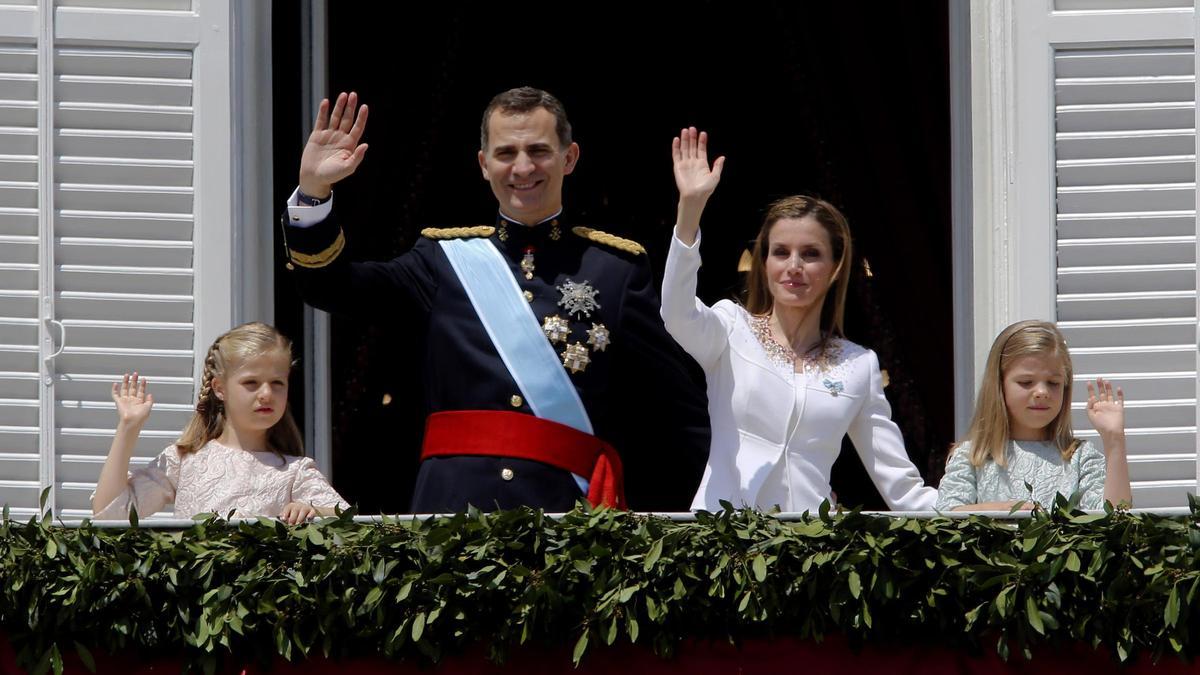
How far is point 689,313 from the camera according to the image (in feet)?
16.2

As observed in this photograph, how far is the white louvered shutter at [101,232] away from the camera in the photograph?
5.57 metres

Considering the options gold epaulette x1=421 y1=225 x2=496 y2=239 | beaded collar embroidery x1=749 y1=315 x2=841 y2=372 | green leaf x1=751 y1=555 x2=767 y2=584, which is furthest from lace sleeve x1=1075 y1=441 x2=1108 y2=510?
gold epaulette x1=421 y1=225 x2=496 y2=239

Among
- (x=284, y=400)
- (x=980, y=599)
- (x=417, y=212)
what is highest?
(x=417, y=212)

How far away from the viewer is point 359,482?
7.24m

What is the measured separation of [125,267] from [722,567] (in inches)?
72.2

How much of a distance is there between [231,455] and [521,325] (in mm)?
720

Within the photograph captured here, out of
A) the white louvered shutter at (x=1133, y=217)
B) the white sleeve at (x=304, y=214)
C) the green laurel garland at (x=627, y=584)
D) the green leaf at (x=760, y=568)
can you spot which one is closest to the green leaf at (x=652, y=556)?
the green laurel garland at (x=627, y=584)

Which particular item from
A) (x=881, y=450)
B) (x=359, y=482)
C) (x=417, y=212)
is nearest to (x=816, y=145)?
(x=417, y=212)

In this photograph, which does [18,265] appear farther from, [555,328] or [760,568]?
[760,568]

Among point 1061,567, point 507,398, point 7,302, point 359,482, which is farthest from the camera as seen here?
point 359,482

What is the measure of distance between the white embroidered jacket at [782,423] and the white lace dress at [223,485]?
87cm

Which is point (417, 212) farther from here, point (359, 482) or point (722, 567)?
point (722, 567)

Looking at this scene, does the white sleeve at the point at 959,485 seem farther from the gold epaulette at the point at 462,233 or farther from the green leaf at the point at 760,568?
the gold epaulette at the point at 462,233

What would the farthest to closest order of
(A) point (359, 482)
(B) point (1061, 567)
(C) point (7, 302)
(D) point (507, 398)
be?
(A) point (359, 482) < (C) point (7, 302) < (D) point (507, 398) < (B) point (1061, 567)
